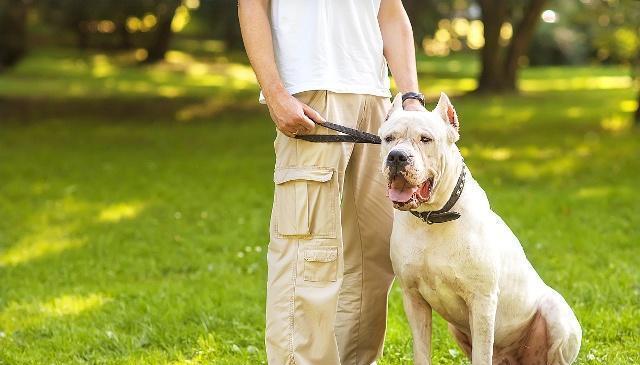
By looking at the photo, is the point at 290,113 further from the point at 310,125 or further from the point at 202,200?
the point at 202,200

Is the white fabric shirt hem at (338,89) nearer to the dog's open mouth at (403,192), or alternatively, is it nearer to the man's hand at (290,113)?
the man's hand at (290,113)

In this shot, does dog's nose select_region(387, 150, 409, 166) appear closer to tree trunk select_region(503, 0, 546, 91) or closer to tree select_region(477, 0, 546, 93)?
tree trunk select_region(503, 0, 546, 91)

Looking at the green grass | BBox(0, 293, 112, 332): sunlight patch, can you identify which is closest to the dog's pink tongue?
the green grass

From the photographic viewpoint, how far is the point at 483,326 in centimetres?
394

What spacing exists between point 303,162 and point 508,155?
29.8ft

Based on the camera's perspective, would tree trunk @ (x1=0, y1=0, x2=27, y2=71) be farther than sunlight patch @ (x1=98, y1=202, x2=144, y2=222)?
Yes

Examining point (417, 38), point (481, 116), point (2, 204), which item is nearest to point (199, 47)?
point (417, 38)

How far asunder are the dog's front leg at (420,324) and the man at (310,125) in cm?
35

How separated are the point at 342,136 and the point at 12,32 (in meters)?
17.3

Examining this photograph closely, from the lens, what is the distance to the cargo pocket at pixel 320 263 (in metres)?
3.91

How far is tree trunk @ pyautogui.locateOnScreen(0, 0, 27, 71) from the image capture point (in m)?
19.0

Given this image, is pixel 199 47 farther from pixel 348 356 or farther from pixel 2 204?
pixel 348 356

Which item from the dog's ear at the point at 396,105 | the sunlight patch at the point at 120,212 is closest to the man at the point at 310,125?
the dog's ear at the point at 396,105

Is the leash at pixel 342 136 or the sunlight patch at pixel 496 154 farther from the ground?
the leash at pixel 342 136
